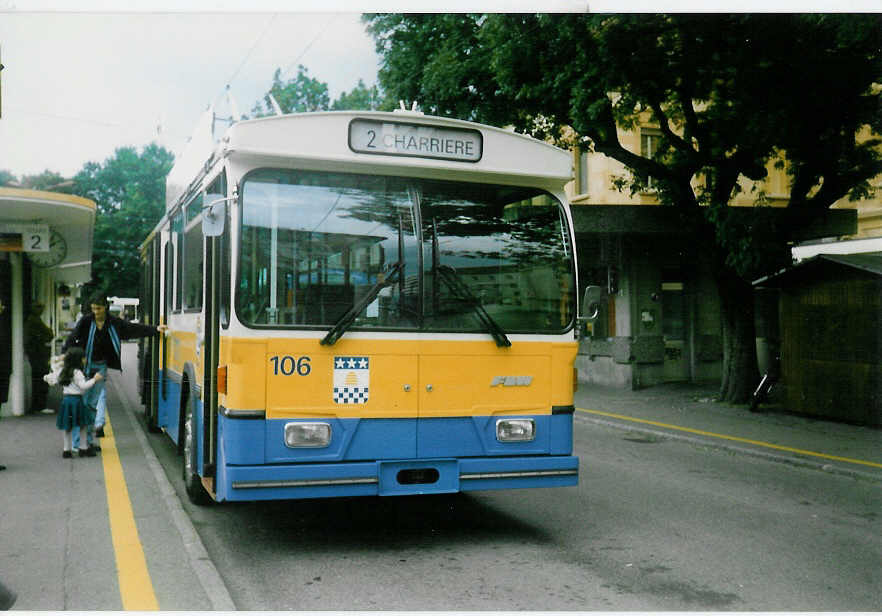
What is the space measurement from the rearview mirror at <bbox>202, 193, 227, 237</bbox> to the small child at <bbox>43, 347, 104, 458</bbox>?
448 centimetres

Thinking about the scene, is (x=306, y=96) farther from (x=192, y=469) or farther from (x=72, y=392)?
(x=192, y=469)

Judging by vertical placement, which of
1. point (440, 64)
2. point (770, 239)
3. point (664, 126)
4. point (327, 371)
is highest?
point (440, 64)

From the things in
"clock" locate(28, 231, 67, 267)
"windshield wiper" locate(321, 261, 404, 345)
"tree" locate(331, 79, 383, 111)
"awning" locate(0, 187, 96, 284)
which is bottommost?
"windshield wiper" locate(321, 261, 404, 345)

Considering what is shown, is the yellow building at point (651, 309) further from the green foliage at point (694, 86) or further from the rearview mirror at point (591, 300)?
the rearview mirror at point (591, 300)

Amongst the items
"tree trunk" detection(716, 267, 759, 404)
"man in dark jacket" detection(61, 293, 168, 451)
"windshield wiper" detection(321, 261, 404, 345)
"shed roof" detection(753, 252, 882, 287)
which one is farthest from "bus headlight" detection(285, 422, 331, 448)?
"tree trunk" detection(716, 267, 759, 404)

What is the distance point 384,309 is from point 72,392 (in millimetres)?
5138

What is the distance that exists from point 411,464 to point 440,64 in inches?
423

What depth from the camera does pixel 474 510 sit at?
748 cm

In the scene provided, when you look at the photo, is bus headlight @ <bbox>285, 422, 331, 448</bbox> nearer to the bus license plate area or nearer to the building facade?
the bus license plate area

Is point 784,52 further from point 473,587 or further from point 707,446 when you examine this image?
point 473,587

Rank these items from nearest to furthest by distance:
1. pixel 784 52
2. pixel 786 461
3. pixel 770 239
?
pixel 786 461, pixel 784 52, pixel 770 239

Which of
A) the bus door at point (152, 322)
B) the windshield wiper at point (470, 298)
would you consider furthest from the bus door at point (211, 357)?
the bus door at point (152, 322)

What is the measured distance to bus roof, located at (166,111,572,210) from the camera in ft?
19.0

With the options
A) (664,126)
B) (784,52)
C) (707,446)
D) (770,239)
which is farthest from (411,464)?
(664,126)
